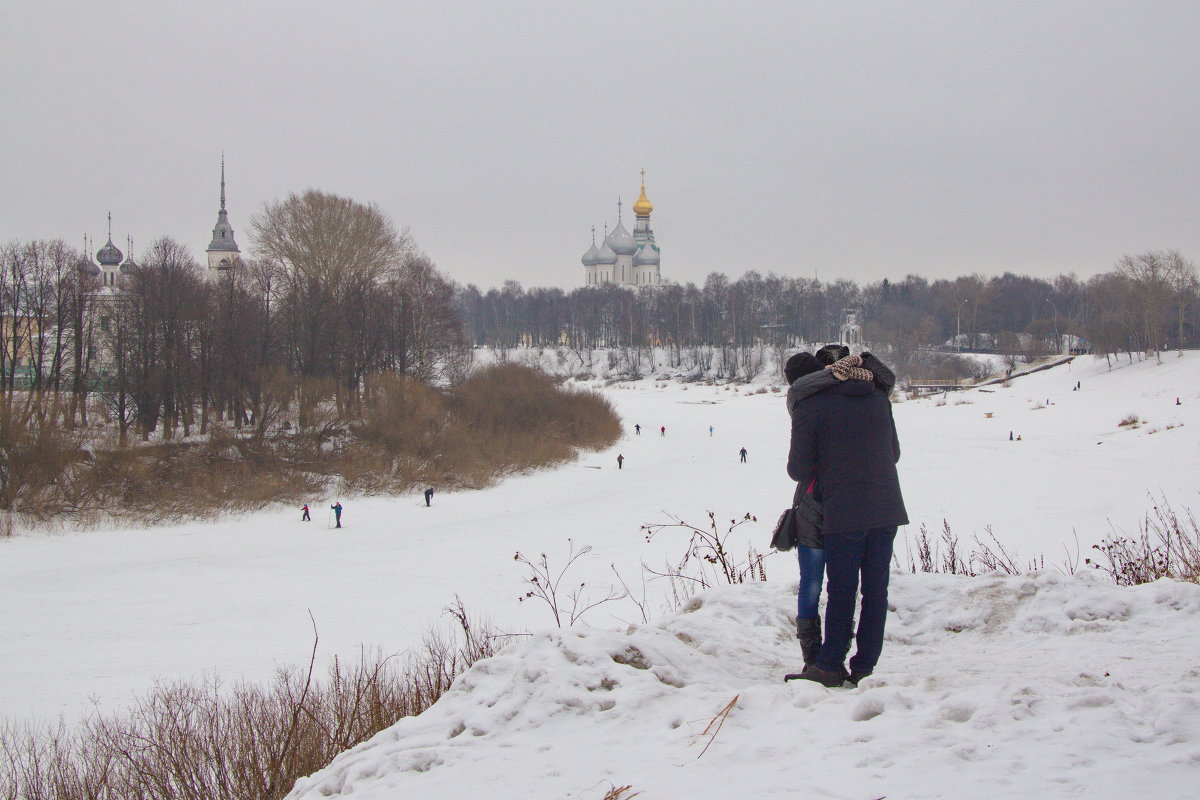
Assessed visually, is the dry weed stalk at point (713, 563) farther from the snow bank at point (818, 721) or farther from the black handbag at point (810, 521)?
the snow bank at point (818, 721)

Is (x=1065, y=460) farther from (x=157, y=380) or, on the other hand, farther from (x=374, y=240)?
(x=157, y=380)

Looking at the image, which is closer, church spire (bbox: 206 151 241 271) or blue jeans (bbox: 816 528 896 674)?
blue jeans (bbox: 816 528 896 674)

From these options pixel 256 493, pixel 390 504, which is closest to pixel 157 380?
pixel 256 493

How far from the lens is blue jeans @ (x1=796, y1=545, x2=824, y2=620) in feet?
15.1

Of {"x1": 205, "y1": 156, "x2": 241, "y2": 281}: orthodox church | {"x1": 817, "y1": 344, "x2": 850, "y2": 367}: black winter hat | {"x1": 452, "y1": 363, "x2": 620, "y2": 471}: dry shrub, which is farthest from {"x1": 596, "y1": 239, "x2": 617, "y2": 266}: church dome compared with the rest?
{"x1": 817, "y1": 344, "x2": 850, "y2": 367}: black winter hat

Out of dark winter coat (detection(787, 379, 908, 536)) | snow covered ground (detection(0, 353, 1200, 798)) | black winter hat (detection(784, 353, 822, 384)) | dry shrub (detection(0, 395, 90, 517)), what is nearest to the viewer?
snow covered ground (detection(0, 353, 1200, 798))

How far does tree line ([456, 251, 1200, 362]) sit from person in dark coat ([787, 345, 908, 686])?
274ft

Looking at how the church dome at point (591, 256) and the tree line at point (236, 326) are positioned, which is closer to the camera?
Result: the tree line at point (236, 326)

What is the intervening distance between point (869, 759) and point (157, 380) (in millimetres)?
42029

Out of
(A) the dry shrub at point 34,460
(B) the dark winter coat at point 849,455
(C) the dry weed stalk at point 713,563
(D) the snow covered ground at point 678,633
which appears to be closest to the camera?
(D) the snow covered ground at point 678,633

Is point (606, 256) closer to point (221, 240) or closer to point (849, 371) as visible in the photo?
point (221, 240)

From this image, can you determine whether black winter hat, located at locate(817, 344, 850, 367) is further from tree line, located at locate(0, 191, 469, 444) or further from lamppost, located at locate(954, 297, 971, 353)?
lamppost, located at locate(954, 297, 971, 353)

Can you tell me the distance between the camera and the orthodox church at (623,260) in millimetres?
132625

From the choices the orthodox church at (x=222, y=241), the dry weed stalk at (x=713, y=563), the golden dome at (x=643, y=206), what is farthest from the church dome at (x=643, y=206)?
the dry weed stalk at (x=713, y=563)
